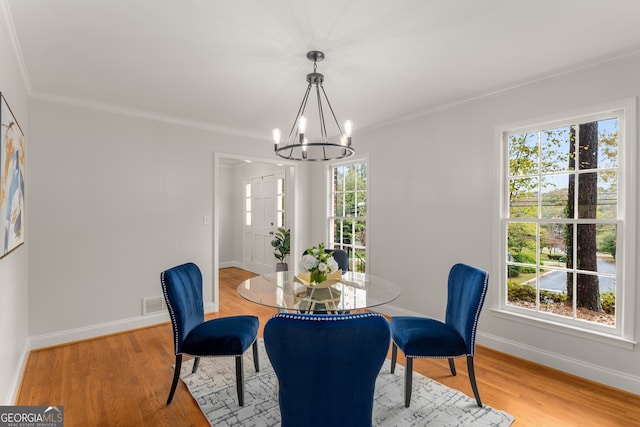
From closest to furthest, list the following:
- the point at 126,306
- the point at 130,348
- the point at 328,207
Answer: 1. the point at 130,348
2. the point at 126,306
3. the point at 328,207

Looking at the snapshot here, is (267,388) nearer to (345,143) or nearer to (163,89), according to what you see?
(345,143)

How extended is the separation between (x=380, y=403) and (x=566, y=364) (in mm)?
1678

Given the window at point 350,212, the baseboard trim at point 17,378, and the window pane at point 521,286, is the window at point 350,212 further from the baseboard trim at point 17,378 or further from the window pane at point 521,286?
the baseboard trim at point 17,378

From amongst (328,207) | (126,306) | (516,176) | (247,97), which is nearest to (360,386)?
(516,176)

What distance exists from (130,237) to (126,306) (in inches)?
30.9

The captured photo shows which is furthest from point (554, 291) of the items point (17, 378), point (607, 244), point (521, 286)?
point (17, 378)

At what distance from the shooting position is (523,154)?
9.82ft

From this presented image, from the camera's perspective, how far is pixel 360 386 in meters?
1.42

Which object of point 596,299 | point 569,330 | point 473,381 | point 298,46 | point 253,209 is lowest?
point 473,381

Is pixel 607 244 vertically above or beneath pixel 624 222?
beneath

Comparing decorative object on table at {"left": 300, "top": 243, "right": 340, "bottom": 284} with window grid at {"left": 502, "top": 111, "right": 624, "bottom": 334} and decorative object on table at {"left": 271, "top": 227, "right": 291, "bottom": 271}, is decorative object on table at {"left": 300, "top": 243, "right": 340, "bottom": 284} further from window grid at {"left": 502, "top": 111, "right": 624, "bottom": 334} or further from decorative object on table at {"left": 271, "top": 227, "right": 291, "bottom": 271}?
decorative object on table at {"left": 271, "top": 227, "right": 291, "bottom": 271}

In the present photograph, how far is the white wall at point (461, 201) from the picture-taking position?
8.21ft

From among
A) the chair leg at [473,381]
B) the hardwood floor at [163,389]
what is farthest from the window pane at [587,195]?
the chair leg at [473,381]

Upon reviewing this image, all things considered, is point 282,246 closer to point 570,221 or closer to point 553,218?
point 553,218
